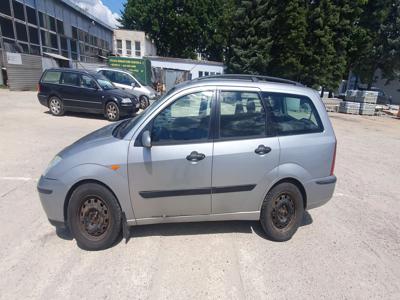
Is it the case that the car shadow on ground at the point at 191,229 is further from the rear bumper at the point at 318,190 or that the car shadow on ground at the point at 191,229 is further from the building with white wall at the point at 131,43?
the building with white wall at the point at 131,43

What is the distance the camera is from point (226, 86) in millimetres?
2838

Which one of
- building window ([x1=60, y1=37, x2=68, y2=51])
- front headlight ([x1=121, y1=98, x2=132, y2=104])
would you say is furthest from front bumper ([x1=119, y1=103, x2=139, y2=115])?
building window ([x1=60, y1=37, x2=68, y2=51])

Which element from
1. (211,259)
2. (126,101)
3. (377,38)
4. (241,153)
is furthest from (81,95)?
(377,38)

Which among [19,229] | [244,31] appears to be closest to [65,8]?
[244,31]

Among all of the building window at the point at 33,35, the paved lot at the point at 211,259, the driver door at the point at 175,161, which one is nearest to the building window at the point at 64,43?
the building window at the point at 33,35

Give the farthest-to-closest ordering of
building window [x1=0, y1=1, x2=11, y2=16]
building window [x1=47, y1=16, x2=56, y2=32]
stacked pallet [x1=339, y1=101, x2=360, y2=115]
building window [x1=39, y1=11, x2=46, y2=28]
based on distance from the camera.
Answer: building window [x1=47, y1=16, x2=56, y2=32] < building window [x1=39, y1=11, x2=46, y2=28] < building window [x1=0, y1=1, x2=11, y2=16] < stacked pallet [x1=339, y1=101, x2=360, y2=115]

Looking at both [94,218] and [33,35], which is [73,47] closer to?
[33,35]

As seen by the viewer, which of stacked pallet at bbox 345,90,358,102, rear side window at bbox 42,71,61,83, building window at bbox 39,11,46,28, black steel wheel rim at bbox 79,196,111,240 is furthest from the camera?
building window at bbox 39,11,46,28

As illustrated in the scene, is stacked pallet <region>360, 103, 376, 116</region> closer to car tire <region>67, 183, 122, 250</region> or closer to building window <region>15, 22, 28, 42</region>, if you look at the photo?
car tire <region>67, 183, 122, 250</region>

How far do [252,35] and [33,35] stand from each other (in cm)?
1835

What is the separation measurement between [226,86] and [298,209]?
1.71 meters

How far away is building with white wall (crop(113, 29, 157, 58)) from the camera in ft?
116

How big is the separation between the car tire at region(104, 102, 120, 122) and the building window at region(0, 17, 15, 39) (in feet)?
50.9

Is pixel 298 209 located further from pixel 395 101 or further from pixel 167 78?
pixel 395 101
